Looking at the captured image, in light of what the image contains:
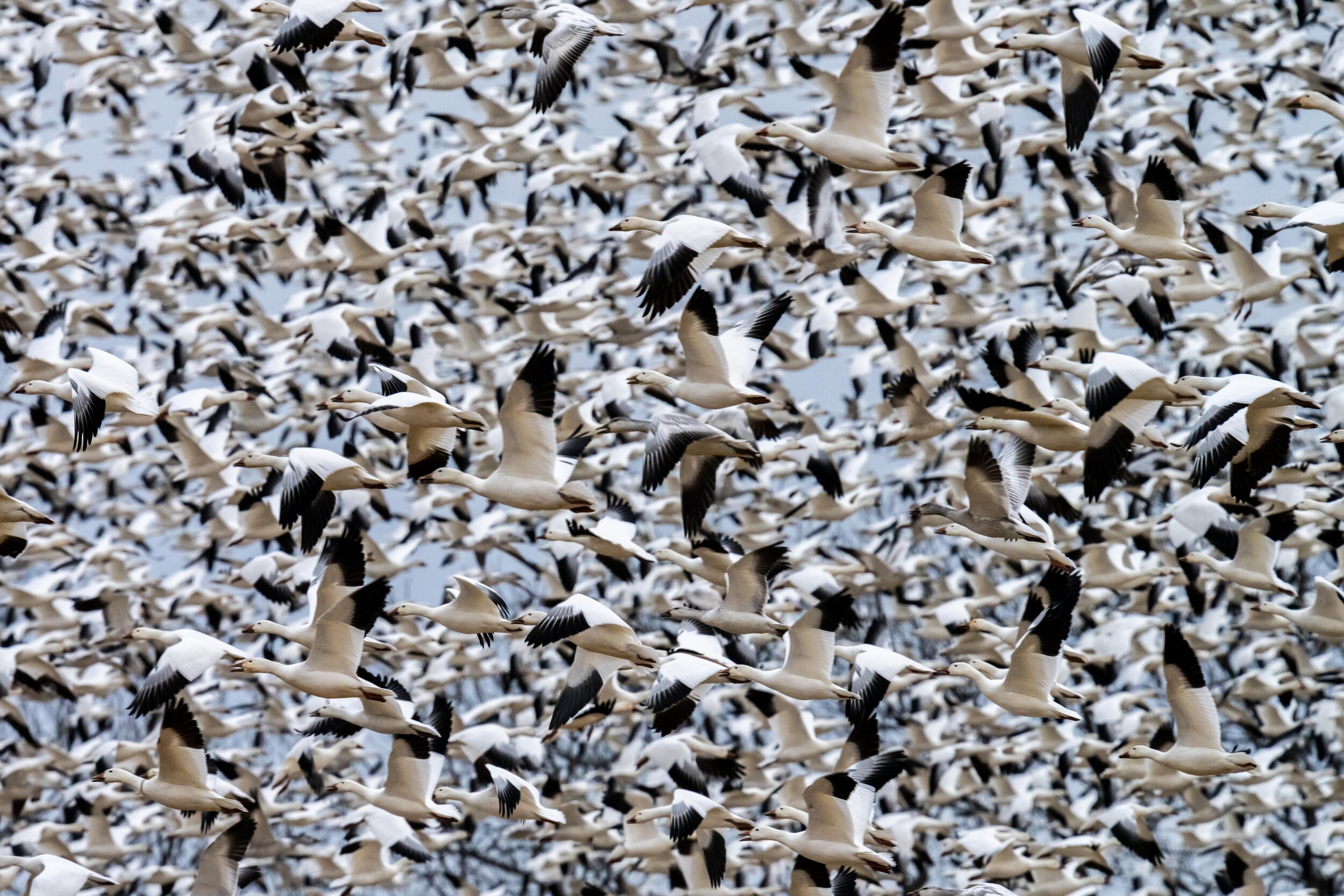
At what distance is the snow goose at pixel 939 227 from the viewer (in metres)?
11.8

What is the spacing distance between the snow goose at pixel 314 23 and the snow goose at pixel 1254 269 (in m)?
6.34

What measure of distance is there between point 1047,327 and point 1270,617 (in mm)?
3110

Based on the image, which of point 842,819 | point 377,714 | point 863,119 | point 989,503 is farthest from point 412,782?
point 863,119

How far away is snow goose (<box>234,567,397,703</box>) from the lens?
10.6 meters

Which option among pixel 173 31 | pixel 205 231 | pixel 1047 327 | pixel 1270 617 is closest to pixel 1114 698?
pixel 1270 617

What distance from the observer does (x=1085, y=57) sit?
1165 cm

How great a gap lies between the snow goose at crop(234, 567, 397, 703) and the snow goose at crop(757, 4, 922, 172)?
3.92 metres

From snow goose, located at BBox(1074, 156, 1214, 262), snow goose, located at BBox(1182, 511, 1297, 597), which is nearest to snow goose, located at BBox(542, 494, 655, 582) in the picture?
snow goose, located at BBox(1074, 156, 1214, 262)

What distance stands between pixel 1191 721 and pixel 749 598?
2.78 m

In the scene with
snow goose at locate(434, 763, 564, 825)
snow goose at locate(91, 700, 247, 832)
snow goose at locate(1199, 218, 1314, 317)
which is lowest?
snow goose at locate(434, 763, 564, 825)

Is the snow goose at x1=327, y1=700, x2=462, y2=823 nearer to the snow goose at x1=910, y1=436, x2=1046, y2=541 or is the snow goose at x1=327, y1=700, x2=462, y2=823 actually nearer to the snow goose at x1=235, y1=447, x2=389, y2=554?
the snow goose at x1=235, y1=447, x2=389, y2=554

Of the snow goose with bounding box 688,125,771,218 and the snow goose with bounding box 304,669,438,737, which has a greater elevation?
the snow goose with bounding box 688,125,771,218

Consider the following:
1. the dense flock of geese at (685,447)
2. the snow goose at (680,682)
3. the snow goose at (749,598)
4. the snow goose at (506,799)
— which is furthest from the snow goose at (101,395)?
the snow goose at (749,598)

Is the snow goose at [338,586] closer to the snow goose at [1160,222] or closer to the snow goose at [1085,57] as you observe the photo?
the snow goose at [1085,57]
